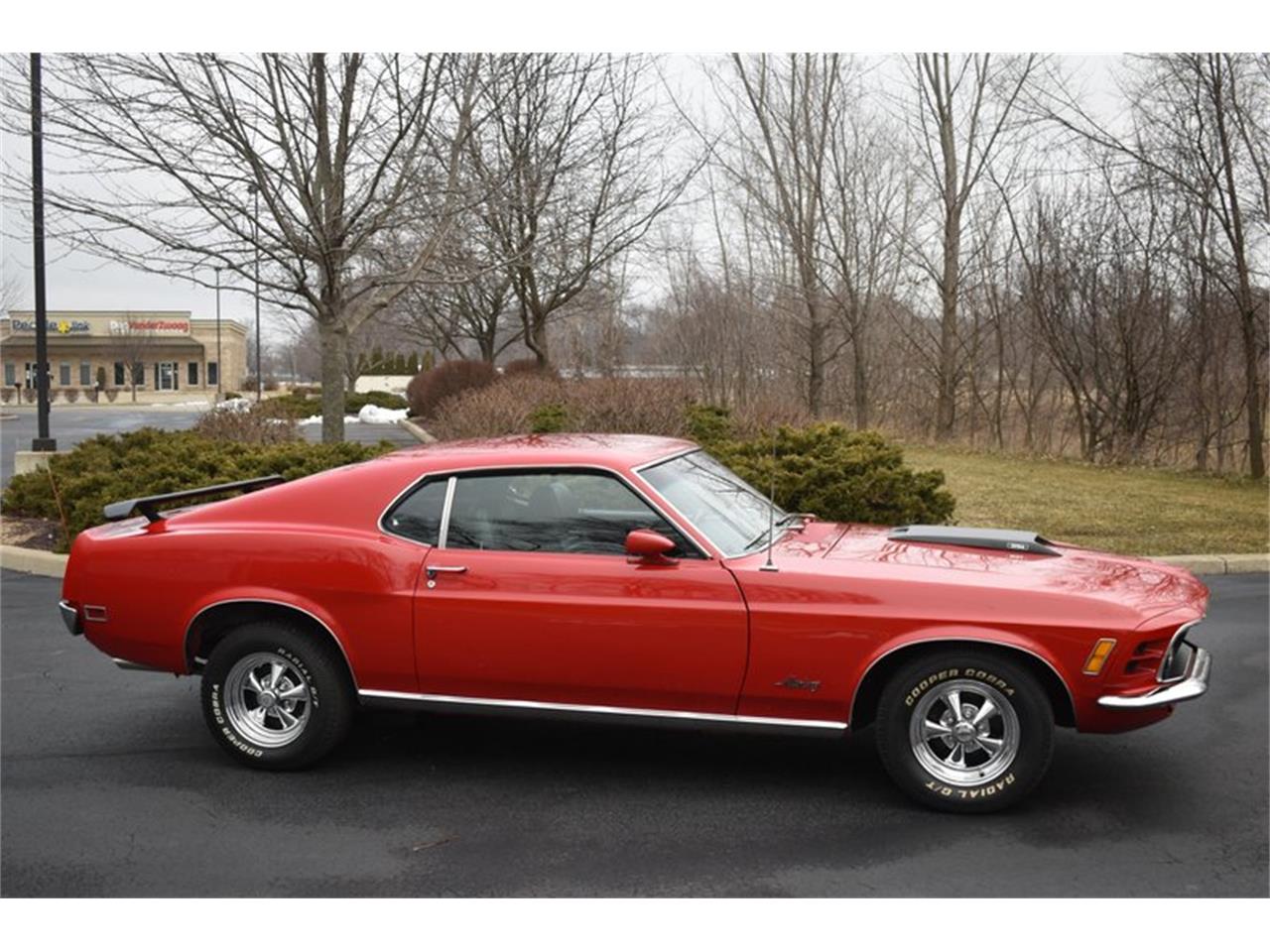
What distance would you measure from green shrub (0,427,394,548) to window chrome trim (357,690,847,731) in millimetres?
6354

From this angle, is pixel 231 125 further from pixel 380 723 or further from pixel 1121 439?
pixel 1121 439

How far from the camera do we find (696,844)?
163 inches

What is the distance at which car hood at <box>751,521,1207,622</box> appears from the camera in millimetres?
4477

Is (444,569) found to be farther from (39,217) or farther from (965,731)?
(39,217)

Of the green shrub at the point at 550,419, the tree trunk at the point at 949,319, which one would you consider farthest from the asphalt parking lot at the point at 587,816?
the tree trunk at the point at 949,319

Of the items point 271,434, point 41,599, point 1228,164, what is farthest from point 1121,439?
point 41,599

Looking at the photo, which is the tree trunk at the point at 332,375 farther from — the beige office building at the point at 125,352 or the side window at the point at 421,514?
the beige office building at the point at 125,352

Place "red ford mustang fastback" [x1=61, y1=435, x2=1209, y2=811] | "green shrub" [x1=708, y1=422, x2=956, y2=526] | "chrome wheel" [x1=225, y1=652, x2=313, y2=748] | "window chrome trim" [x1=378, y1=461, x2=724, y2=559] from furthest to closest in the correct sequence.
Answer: "green shrub" [x1=708, y1=422, x2=956, y2=526], "chrome wheel" [x1=225, y1=652, x2=313, y2=748], "window chrome trim" [x1=378, y1=461, x2=724, y2=559], "red ford mustang fastback" [x1=61, y1=435, x2=1209, y2=811]

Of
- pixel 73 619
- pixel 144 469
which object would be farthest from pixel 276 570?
pixel 144 469

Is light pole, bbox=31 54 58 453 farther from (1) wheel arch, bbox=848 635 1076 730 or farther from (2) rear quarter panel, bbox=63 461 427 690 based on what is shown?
(1) wheel arch, bbox=848 635 1076 730

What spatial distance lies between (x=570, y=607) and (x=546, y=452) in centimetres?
77

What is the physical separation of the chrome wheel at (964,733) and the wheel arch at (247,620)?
2.38 meters

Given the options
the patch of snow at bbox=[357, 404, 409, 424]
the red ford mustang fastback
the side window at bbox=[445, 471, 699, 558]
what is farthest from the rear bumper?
the patch of snow at bbox=[357, 404, 409, 424]

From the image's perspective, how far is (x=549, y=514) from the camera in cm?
492
